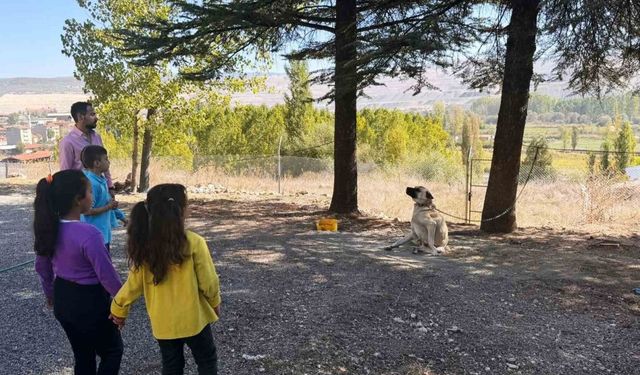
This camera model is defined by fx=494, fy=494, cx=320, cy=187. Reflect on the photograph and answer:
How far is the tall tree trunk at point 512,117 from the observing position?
789 centimetres

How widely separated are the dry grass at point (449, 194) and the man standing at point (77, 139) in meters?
7.58

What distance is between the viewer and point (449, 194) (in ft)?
56.9

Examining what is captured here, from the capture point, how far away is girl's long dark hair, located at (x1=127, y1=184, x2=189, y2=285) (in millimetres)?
2502

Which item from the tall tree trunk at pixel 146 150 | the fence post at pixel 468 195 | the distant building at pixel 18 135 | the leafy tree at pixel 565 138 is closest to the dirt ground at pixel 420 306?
the fence post at pixel 468 195

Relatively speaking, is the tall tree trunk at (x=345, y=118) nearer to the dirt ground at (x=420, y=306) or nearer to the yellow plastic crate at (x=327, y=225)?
the yellow plastic crate at (x=327, y=225)

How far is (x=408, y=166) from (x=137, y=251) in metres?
25.1

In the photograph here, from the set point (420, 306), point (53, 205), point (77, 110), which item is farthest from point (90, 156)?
point (420, 306)

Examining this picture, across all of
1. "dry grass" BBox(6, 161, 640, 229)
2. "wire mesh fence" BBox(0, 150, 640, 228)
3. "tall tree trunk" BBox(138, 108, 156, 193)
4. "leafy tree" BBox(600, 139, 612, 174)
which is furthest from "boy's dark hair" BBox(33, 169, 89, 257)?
"tall tree trunk" BBox(138, 108, 156, 193)

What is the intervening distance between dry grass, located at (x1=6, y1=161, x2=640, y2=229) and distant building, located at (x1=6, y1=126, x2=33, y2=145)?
11627 centimetres

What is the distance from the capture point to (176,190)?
2.58 metres

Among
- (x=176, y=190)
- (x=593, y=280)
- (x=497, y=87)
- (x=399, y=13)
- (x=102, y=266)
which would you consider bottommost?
(x=593, y=280)

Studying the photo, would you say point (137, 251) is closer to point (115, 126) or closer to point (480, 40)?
point (480, 40)

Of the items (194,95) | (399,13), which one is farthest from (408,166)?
(399,13)

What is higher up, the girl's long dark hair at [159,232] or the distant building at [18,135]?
the distant building at [18,135]
